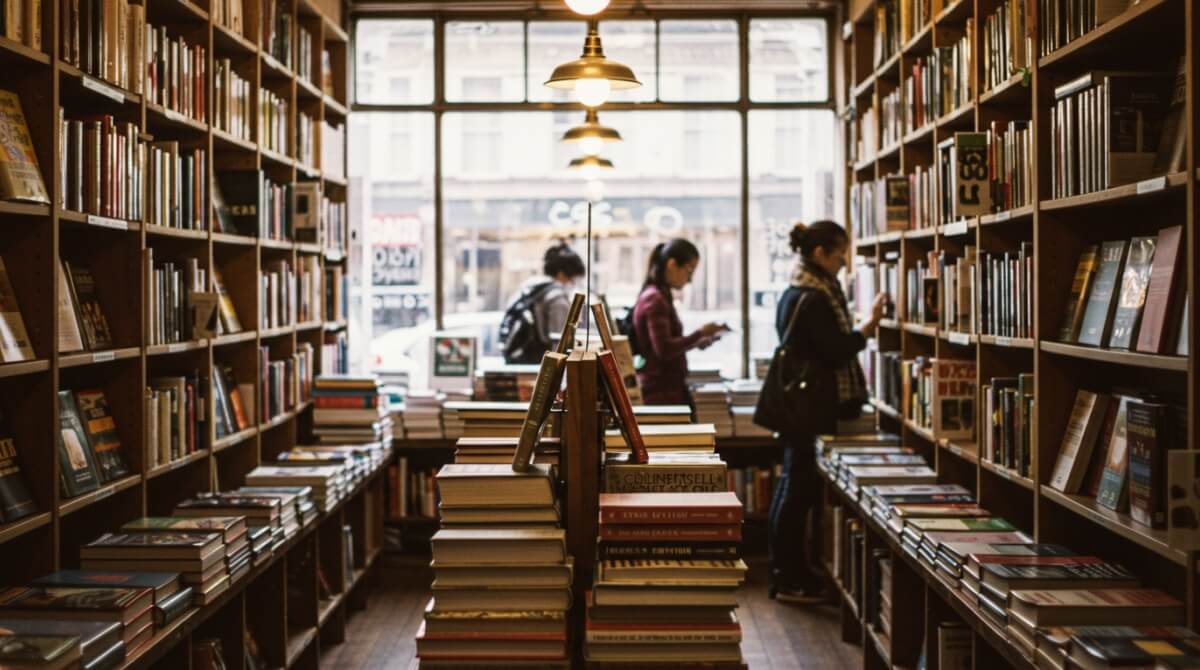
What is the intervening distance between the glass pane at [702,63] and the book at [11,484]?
4807 mm

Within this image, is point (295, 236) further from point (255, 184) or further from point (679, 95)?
point (679, 95)

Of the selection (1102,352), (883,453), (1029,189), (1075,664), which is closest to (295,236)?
(883,453)

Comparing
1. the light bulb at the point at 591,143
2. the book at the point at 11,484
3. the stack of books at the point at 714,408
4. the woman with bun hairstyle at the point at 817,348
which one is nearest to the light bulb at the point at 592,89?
the light bulb at the point at 591,143

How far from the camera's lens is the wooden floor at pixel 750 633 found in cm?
479

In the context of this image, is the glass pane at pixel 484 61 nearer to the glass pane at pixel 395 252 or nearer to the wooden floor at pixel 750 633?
the glass pane at pixel 395 252

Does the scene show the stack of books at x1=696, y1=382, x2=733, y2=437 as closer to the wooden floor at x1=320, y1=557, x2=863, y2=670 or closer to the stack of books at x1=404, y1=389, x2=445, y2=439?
the wooden floor at x1=320, y1=557, x2=863, y2=670

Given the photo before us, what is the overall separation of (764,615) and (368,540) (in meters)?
2.03

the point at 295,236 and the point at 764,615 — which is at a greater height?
the point at 295,236

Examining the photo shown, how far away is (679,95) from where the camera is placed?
701 cm

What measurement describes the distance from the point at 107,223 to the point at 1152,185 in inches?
101

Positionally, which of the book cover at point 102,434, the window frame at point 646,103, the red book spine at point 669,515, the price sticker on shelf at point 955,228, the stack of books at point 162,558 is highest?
the window frame at point 646,103

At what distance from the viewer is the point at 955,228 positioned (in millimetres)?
4070

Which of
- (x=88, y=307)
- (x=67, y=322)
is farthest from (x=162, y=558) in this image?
(x=88, y=307)

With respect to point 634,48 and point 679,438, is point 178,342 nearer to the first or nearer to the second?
point 679,438
